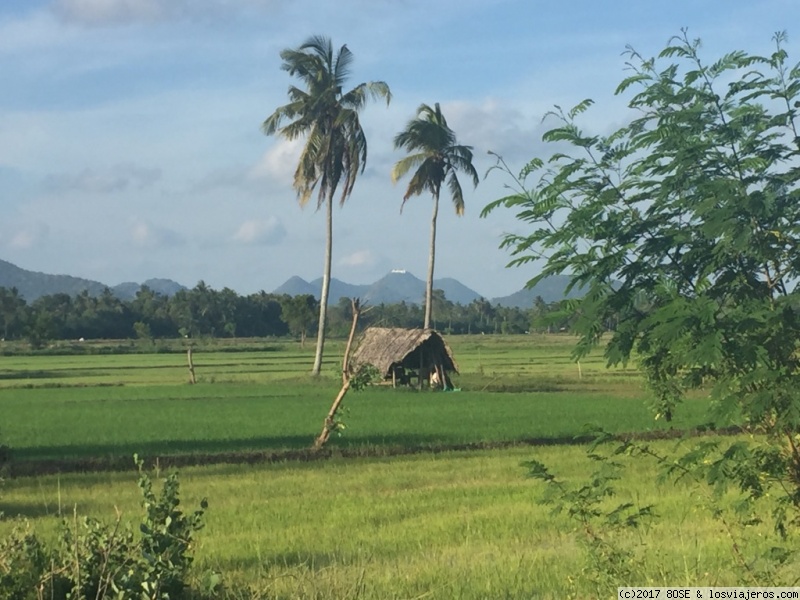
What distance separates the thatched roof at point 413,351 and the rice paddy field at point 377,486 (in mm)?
2265

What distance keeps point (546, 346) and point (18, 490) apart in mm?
71655

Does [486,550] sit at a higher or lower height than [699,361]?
lower

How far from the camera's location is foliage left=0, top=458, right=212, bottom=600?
5426 mm

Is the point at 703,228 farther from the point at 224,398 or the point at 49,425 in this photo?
the point at 224,398

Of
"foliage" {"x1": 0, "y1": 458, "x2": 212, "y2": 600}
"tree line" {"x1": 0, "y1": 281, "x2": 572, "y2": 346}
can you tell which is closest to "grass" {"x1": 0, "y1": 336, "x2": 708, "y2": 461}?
"foliage" {"x1": 0, "y1": 458, "x2": 212, "y2": 600}

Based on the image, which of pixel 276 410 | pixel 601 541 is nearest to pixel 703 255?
pixel 601 541

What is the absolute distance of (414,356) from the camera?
41469mm

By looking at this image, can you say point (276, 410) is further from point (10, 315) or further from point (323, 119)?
point (10, 315)

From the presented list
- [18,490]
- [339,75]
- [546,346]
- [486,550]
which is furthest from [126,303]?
[486,550]

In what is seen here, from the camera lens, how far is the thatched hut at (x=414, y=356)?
3991 cm

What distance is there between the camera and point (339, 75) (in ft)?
132

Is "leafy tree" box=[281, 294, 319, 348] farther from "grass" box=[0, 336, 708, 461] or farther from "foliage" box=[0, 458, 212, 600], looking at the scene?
"foliage" box=[0, 458, 212, 600]

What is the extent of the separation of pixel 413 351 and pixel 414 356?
49.1 inches

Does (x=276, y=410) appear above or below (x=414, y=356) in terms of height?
below
